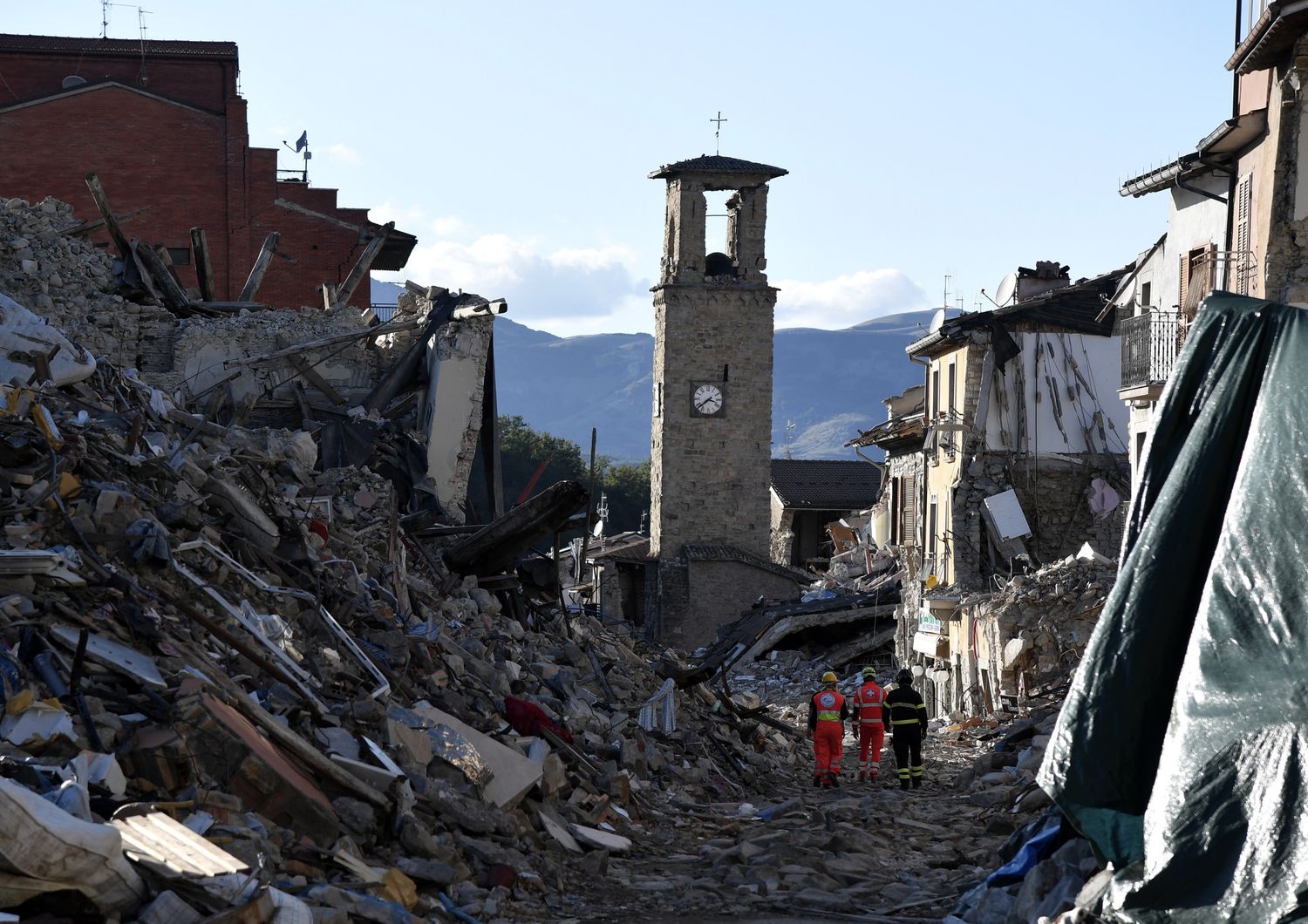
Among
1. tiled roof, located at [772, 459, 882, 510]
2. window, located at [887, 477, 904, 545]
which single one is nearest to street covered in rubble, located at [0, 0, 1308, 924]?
window, located at [887, 477, 904, 545]

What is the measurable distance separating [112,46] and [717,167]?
16176 millimetres

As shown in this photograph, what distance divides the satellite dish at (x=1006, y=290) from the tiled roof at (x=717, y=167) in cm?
1271

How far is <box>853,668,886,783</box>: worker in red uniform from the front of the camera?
Answer: 1612cm

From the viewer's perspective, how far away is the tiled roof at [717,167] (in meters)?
44.3

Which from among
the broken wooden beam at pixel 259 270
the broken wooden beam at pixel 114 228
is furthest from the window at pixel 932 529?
the broken wooden beam at pixel 114 228

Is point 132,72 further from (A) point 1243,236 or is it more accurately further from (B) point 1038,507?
(A) point 1243,236

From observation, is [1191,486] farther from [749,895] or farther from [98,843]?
[98,843]

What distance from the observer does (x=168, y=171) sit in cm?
3456

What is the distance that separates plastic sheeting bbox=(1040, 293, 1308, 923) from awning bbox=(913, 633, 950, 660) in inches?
760

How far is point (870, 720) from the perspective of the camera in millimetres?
16297

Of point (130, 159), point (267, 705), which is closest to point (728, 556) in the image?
point (130, 159)

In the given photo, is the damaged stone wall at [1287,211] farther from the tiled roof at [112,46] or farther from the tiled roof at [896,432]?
the tiled roof at [112,46]

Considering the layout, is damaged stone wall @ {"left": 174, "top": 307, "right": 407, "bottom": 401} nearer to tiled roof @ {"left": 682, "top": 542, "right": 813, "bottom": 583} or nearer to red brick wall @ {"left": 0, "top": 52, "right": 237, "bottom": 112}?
red brick wall @ {"left": 0, "top": 52, "right": 237, "bottom": 112}

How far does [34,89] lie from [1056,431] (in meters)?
23.3
